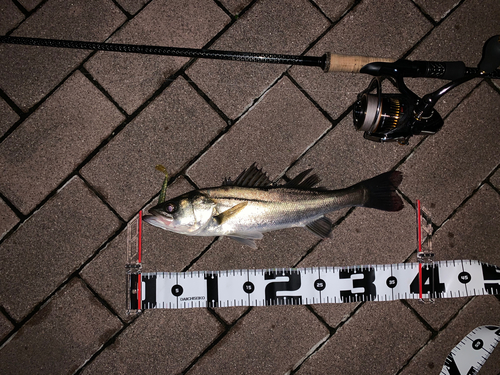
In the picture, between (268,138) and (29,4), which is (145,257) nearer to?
(268,138)

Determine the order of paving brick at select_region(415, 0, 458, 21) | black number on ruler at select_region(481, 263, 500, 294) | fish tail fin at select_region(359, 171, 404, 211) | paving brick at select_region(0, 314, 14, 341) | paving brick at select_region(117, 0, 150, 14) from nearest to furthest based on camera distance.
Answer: fish tail fin at select_region(359, 171, 404, 211)
paving brick at select_region(0, 314, 14, 341)
black number on ruler at select_region(481, 263, 500, 294)
paving brick at select_region(117, 0, 150, 14)
paving brick at select_region(415, 0, 458, 21)

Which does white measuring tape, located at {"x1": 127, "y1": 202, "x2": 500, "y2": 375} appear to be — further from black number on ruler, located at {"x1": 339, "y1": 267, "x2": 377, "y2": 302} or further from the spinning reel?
Answer: the spinning reel

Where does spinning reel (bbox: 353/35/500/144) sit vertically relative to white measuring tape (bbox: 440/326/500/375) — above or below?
above

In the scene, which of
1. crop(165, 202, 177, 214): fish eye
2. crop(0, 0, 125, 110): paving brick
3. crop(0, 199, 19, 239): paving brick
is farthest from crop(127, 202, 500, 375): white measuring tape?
crop(0, 0, 125, 110): paving brick

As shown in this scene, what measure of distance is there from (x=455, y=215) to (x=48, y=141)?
4.36m

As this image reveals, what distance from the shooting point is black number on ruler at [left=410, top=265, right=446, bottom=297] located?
3529mm

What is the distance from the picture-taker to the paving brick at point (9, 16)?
360cm

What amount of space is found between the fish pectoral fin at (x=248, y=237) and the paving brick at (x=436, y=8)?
3.05 metres

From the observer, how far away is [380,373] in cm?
354

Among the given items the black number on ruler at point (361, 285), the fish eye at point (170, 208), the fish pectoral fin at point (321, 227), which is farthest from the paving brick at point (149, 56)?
the black number on ruler at point (361, 285)

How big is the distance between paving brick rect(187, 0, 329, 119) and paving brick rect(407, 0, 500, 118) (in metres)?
1.17

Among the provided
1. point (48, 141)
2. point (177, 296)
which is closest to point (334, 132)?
point (177, 296)

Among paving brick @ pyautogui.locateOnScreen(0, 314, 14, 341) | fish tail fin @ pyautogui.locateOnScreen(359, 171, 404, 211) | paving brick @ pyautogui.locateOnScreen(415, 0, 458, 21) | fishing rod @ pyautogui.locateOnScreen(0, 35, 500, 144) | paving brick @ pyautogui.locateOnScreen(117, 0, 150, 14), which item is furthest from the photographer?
paving brick @ pyautogui.locateOnScreen(415, 0, 458, 21)

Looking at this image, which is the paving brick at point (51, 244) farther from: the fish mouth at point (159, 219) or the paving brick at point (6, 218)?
the fish mouth at point (159, 219)
